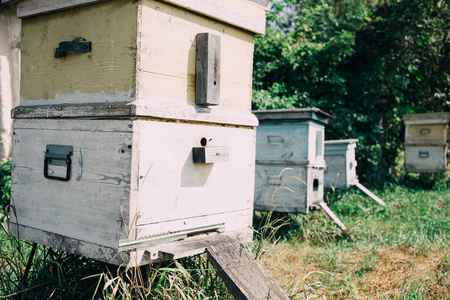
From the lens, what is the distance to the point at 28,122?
99.2 inches

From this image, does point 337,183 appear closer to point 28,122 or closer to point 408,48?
point 408,48

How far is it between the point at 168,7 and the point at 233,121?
77 centimetres

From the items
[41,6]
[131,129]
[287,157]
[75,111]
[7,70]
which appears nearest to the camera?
[131,129]

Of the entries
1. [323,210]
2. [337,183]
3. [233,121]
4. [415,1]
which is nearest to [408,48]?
[415,1]

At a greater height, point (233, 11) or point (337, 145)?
point (233, 11)

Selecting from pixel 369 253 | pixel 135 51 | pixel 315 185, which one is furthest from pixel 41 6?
pixel 315 185

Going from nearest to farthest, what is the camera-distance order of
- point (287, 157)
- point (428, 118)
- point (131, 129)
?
point (131, 129) → point (287, 157) → point (428, 118)

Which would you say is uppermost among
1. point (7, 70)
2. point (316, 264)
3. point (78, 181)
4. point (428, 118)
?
point (7, 70)

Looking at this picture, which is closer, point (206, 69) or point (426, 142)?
point (206, 69)

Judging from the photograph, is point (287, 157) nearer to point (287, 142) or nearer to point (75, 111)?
point (287, 142)

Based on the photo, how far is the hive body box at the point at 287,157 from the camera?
15.7 ft

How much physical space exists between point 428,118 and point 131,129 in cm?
719

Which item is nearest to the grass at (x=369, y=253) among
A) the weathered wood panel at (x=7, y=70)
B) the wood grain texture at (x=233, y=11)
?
the wood grain texture at (x=233, y=11)

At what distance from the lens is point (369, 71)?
8.25 metres
